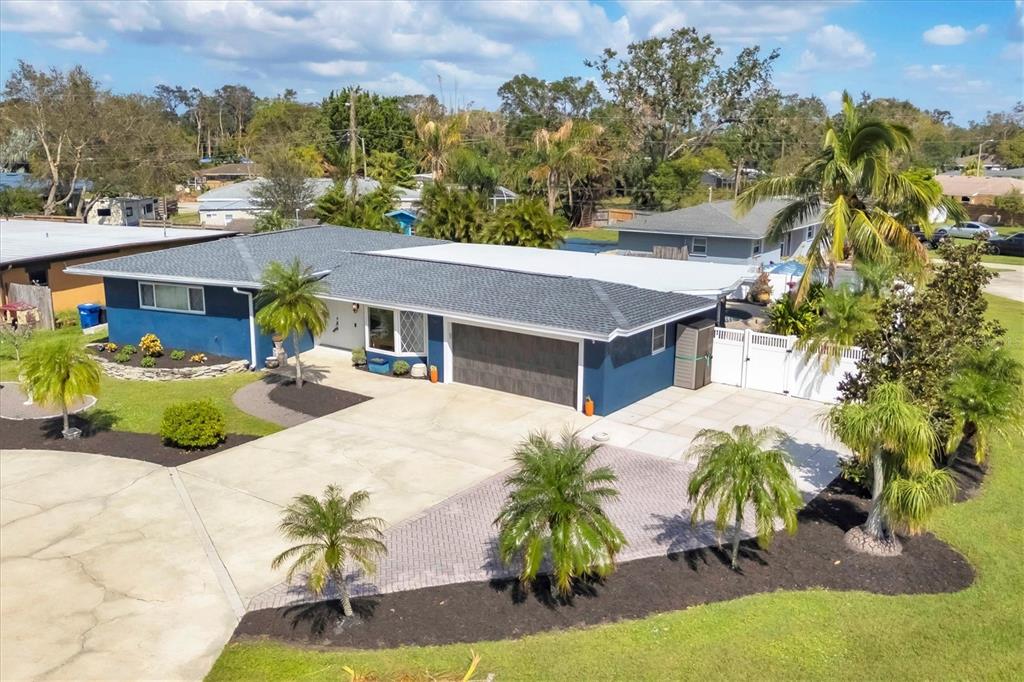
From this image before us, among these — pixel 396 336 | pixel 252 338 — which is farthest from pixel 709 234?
pixel 252 338

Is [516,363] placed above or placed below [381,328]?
below

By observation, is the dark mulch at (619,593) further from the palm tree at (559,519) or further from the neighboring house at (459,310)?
the neighboring house at (459,310)

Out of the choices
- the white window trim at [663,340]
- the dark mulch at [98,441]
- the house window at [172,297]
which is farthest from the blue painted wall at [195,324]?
the white window trim at [663,340]

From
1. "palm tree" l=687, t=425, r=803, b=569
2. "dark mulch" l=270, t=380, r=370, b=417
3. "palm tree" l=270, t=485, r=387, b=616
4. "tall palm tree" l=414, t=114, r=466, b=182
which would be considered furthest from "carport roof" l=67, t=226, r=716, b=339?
"tall palm tree" l=414, t=114, r=466, b=182

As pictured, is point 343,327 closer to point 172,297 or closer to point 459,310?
point 172,297

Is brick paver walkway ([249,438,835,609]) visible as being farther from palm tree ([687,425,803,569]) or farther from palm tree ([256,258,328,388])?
palm tree ([256,258,328,388])

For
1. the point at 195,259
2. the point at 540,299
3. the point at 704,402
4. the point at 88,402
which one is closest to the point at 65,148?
the point at 195,259

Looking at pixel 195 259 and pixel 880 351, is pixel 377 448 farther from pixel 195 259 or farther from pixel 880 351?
pixel 195 259

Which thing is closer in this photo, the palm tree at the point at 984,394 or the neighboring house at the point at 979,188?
the palm tree at the point at 984,394
